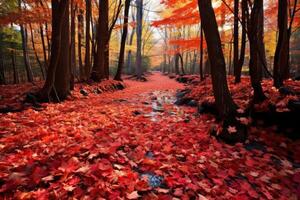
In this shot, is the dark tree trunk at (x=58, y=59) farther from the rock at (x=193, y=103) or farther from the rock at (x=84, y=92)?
the rock at (x=193, y=103)

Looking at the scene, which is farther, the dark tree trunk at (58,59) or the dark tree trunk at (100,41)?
the dark tree trunk at (100,41)

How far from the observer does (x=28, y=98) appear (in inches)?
241

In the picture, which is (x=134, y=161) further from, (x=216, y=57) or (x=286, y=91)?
(x=286, y=91)

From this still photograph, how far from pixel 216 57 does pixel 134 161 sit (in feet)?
9.10

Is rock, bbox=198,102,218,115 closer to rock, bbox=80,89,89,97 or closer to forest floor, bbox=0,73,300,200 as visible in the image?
forest floor, bbox=0,73,300,200

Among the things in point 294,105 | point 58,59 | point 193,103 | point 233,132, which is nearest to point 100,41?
point 58,59

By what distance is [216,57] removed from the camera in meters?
4.24

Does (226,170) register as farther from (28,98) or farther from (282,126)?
(28,98)

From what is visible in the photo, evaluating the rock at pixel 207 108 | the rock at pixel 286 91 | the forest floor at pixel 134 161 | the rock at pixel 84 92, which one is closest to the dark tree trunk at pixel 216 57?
the forest floor at pixel 134 161

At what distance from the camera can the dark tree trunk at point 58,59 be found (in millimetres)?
5840

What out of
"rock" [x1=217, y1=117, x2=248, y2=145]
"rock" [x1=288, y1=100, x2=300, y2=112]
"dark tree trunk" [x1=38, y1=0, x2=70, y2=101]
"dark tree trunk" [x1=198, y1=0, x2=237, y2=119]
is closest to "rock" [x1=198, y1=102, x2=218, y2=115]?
"dark tree trunk" [x1=198, y1=0, x2=237, y2=119]

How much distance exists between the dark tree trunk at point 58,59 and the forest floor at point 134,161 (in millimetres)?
1804

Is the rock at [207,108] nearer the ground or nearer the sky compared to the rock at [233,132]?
nearer the sky

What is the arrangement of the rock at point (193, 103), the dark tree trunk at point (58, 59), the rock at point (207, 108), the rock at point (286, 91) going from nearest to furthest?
1. the rock at point (286, 91)
2. the rock at point (207, 108)
3. the dark tree trunk at point (58, 59)
4. the rock at point (193, 103)
